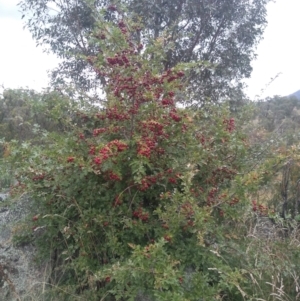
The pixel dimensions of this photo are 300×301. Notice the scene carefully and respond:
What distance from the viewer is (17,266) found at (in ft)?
12.8

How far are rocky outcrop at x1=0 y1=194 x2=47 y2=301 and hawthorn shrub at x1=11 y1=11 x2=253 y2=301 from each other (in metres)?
0.18

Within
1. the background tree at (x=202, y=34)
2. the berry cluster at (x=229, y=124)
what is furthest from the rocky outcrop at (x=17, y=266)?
the background tree at (x=202, y=34)

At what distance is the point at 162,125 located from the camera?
3365mm

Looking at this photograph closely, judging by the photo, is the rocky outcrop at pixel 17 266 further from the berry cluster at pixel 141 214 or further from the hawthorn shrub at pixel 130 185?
the berry cluster at pixel 141 214

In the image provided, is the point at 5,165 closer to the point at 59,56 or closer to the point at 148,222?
the point at 148,222

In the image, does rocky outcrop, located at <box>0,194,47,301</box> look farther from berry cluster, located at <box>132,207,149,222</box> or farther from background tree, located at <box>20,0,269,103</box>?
background tree, located at <box>20,0,269,103</box>

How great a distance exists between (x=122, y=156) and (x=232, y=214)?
867mm

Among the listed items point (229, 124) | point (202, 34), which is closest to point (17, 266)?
point (229, 124)

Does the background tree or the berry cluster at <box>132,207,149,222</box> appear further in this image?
the background tree

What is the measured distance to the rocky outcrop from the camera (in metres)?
3.54

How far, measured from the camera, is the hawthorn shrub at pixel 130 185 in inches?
126

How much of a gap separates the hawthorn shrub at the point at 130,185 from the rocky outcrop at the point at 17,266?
179 mm

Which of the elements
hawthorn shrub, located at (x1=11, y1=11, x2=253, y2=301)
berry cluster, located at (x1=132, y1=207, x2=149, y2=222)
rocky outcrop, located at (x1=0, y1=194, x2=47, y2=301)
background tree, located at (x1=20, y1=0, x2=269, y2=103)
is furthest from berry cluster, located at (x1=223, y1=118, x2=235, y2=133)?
background tree, located at (x1=20, y1=0, x2=269, y2=103)

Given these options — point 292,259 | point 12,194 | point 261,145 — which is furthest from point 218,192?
point 12,194
